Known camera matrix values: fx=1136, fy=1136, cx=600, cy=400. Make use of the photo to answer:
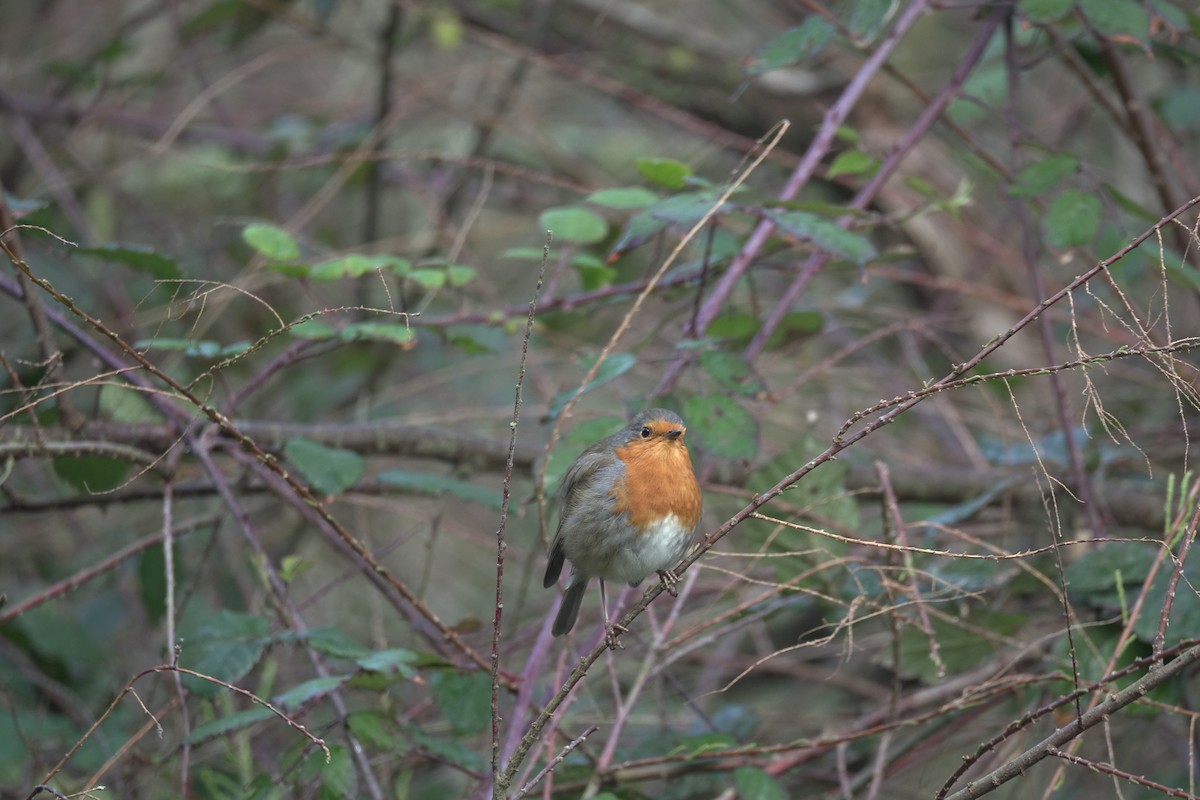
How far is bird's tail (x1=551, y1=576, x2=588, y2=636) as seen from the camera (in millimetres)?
2539

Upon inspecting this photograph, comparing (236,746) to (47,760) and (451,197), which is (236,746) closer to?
(47,760)

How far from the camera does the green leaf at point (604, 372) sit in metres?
2.40

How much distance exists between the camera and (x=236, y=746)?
9.21 feet

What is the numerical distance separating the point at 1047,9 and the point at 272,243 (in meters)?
1.92

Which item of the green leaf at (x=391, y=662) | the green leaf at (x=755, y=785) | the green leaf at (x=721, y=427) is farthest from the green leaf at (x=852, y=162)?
the green leaf at (x=391, y=662)

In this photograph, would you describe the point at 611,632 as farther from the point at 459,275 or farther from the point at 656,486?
the point at 459,275

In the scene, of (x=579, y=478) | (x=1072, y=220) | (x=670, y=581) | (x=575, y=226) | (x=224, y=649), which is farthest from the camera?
(x=575, y=226)

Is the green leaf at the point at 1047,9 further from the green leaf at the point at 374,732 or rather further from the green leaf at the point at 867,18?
the green leaf at the point at 374,732

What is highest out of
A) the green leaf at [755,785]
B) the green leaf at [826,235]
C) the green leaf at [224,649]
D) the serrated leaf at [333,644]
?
the green leaf at [826,235]

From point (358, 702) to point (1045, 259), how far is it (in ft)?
12.3

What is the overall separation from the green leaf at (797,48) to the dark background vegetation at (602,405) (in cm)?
2

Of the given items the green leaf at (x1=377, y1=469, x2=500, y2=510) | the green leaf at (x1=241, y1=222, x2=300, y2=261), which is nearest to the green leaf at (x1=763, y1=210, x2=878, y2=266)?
the green leaf at (x1=377, y1=469, x2=500, y2=510)

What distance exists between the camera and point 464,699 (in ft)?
7.56

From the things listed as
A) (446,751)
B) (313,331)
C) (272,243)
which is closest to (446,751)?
(446,751)
